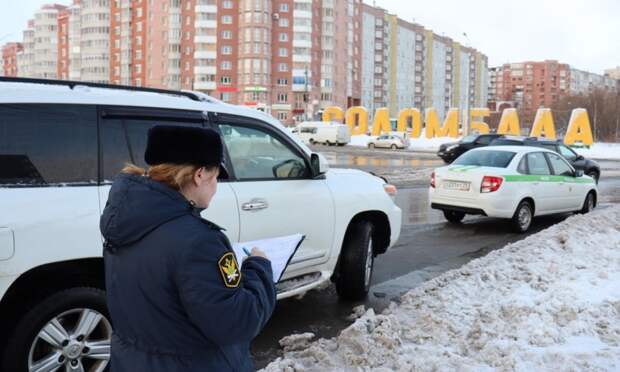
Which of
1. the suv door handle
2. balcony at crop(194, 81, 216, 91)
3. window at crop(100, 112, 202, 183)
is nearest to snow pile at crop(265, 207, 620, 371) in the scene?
A: the suv door handle

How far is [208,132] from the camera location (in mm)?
2084

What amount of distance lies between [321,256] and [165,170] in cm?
361

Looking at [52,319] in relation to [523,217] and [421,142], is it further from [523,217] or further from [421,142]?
[421,142]

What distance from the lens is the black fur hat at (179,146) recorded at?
2.03 m

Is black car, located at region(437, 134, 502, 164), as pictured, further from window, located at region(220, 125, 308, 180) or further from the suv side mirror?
window, located at region(220, 125, 308, 180)

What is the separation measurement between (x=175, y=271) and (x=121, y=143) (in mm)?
2388

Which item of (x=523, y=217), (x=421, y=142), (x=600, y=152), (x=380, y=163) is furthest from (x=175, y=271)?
(x=421, y=142)

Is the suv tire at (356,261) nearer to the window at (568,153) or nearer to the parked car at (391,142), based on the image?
the window at (568,153)

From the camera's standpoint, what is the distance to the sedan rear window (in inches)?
458

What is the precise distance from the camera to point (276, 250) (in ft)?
8.44

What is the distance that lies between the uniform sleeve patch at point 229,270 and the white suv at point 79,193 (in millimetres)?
1981

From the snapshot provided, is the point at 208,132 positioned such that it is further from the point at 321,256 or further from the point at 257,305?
→ the point at 321,256

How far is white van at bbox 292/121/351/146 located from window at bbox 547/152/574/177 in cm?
4858

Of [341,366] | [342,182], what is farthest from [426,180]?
[341,366]
